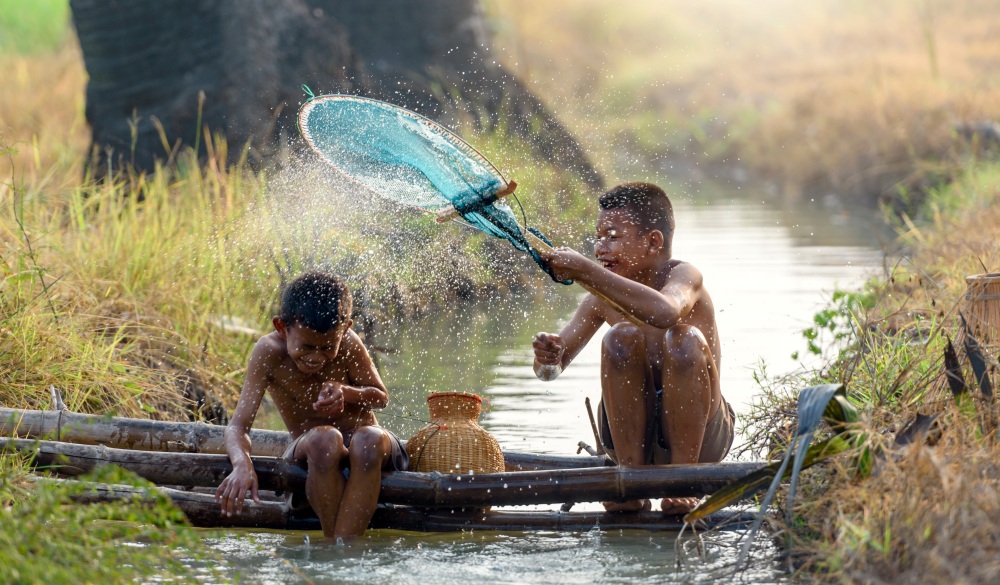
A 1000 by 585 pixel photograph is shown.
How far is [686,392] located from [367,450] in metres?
1.16

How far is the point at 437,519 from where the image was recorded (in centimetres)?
459

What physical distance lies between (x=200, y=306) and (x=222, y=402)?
2.22 ft

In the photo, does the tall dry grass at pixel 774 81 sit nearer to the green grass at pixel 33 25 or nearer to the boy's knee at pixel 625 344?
the green grass at pixel 33 25

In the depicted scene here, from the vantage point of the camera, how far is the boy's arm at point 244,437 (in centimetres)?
432

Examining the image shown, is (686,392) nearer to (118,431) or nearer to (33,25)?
(118,431)

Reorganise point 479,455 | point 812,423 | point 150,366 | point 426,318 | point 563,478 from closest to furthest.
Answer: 1. point 812,423
2. point 563,478
3. point 479,455
4. point 150,366
5. point 426,318

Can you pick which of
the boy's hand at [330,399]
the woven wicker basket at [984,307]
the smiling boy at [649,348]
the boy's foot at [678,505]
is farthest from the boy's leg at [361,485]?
the woven wicker basket at [984,307]

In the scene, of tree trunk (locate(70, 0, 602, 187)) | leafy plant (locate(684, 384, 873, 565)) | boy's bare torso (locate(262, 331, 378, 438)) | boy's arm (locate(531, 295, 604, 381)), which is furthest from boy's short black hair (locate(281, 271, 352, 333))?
tree trunk (locate(70, 0, 602, 187))

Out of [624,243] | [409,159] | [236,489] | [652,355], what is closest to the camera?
[236,489]

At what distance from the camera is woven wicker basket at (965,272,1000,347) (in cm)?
474

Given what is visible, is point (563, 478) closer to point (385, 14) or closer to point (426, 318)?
point (426, 318)

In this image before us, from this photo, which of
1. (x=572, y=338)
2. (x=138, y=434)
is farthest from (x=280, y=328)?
(x=572, y=338)

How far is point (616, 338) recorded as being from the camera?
15.5 feet

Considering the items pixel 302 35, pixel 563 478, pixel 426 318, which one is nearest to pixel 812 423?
pixel 563 478
